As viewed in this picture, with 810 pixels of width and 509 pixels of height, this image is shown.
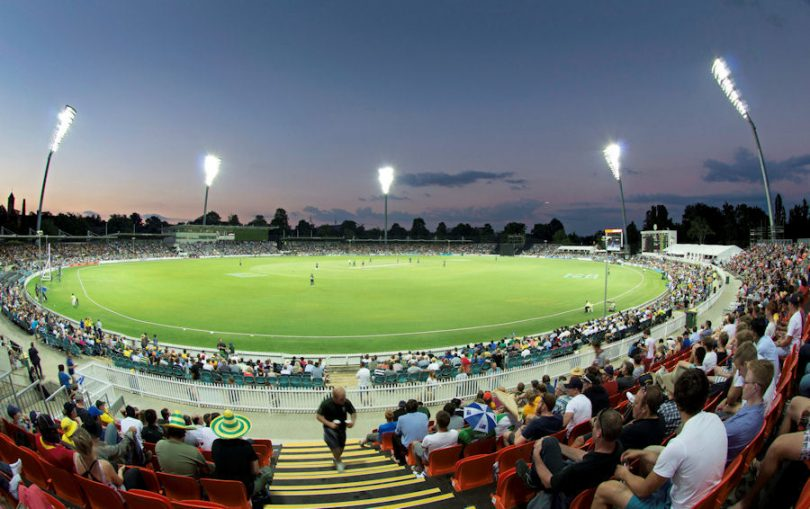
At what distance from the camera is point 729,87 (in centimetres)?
3222

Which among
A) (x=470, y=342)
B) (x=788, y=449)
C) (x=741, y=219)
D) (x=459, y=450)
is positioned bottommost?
(x=470, y=342)

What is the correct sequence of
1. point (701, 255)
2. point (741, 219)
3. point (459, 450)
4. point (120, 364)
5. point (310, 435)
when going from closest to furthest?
point (459, 450) → point (310, 435) → point (120, 364) → point (701, 255) → point (741, 219)

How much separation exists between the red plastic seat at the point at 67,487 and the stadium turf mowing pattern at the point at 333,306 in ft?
54.0

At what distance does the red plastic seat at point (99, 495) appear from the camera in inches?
181

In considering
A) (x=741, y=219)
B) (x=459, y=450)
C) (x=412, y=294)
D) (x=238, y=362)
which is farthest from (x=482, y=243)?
(x=459, y=450)

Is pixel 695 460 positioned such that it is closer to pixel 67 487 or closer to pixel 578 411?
pixel 578 411

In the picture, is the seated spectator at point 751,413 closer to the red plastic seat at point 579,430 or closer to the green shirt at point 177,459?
the red plastic seat at point 579,430

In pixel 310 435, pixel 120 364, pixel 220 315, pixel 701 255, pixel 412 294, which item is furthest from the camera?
pixel 701 255

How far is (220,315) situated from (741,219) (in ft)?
536

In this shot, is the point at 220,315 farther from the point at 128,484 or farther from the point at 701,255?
the point at 701,255

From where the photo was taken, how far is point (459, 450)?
6.36 m

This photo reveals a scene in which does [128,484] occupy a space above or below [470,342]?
above

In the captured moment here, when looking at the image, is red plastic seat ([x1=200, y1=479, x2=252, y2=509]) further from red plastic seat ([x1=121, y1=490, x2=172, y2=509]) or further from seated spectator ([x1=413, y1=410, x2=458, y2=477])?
seated spectator ([x1=413, y1=410, x2=458, y2=477])

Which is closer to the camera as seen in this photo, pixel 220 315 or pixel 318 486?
pixel 318 486
